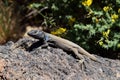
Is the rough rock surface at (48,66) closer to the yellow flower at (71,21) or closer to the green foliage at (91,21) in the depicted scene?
the green foliage at (91,21)

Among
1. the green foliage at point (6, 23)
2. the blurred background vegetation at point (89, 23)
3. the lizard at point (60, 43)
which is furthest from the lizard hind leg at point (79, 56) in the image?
the green foliage at point (6, 23)

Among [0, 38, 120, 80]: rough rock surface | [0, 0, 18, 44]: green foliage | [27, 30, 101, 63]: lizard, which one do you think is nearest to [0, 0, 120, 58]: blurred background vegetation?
[27, 30, 101, 63]: lizard

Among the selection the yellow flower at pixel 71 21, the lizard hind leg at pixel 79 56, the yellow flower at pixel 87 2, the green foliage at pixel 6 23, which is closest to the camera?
the lizard hind leg at pixel 79 56

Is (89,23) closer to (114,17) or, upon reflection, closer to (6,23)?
(114,17)

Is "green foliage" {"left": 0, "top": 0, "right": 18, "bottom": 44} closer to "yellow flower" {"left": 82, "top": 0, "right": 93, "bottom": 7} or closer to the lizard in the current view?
"yellow flower" {"left": 82, "top": 0, "right": 93, "bottom": 7}

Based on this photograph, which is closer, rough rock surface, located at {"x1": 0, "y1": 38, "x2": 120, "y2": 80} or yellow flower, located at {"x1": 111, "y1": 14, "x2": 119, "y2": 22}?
rough rock surface, located at {"x1": 0, "y1": 38, "x2": 120, "y2": 80}

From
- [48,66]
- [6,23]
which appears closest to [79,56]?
[48,66]

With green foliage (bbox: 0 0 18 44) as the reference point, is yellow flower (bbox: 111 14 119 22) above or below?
above

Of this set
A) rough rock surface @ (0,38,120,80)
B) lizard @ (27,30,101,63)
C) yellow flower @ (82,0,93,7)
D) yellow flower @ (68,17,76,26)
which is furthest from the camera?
yellow flower @ (68,17,76,26)

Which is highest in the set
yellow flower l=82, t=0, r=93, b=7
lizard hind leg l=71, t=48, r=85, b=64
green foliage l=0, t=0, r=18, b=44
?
yellow flower l=82, t=0, r=93, b=7

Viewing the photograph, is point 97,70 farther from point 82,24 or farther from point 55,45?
point 82,24
